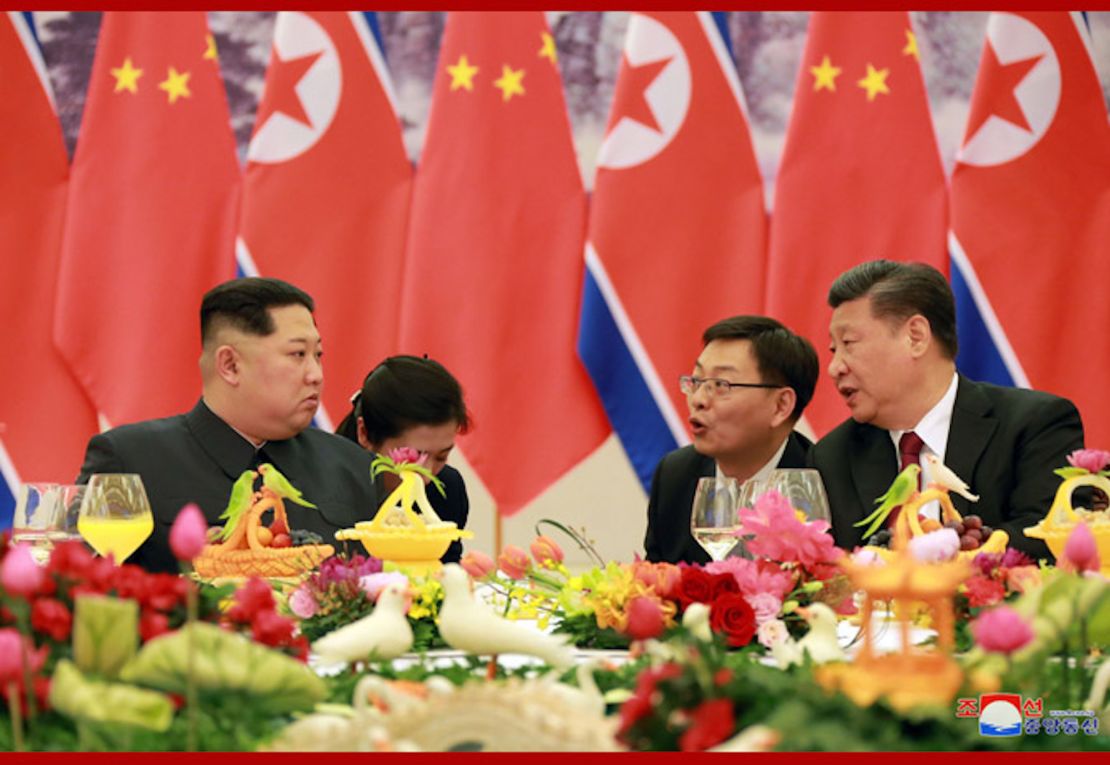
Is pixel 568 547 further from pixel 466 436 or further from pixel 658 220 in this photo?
pixel 658 220

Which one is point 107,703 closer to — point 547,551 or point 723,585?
point 723,585

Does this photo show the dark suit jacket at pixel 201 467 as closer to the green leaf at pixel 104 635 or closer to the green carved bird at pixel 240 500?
the green carved bird at pixel 240 500

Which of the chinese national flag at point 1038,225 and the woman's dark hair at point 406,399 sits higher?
the chinese national flag at point 1038,225

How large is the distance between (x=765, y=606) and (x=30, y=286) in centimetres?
363

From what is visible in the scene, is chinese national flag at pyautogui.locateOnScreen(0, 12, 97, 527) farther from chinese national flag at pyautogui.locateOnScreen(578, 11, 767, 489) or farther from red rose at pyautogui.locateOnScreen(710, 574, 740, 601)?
red rose at pyautogui.locateOnScreen(710, 574, 740, 601)

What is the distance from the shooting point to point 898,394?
Answer: 3.26 m

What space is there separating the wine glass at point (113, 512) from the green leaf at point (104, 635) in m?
1.03

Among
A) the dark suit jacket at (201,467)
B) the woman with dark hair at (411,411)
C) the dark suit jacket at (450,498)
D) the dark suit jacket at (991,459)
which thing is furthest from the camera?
the dark suit jacket at (450,498)

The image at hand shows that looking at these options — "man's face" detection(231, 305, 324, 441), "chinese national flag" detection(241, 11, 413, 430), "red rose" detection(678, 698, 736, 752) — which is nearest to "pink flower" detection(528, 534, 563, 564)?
"red rose" detection(678, 698, 736, 752)

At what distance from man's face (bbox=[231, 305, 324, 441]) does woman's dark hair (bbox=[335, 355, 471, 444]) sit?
53 centimetres

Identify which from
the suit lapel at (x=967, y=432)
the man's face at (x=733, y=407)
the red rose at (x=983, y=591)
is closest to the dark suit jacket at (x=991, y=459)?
the suit lapel at (x=967, y=432)

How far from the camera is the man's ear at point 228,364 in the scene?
3.04 m

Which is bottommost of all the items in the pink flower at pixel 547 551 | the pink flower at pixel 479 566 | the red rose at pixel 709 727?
the red rose at pixel 709 727

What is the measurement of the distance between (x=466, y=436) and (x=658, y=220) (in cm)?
95
